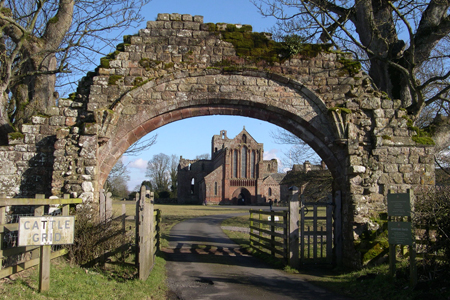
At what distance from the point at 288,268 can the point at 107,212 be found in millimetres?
4291

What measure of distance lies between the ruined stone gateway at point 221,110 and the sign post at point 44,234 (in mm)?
3408

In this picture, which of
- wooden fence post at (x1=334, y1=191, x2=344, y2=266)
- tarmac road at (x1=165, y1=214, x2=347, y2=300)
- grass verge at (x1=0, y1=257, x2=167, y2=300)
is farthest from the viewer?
wooden fence post at (x1=334, y1=191, x2=344, y2=266)

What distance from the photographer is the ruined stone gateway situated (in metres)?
9.25

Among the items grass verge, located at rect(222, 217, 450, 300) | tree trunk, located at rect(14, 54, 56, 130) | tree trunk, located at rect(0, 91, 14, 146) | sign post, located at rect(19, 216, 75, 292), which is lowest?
grass verge, located at rect(222, 217, 450, 300)

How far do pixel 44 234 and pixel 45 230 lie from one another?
0.05 metres

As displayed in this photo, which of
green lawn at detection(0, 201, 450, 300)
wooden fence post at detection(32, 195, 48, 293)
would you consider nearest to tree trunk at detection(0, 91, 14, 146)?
green lawn at detection(0, 201, 450, 300)

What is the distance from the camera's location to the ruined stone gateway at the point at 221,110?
925 cm

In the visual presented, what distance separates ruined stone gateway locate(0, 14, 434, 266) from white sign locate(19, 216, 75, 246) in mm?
3400

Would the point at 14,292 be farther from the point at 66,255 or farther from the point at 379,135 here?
the point at 379,135

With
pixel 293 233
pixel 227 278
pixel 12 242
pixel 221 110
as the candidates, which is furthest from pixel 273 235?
pixel 12 242

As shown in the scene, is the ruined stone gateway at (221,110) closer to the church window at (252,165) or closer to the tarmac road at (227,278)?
the tarmac road at (227,278)

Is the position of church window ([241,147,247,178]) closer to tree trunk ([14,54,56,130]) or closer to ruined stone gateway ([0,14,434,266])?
tree trunk ([14,54,56,130])

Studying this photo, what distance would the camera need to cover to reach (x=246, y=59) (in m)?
9.98

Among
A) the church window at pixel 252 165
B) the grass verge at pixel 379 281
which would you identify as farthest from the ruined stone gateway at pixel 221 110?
the church window at pixel 252 165
